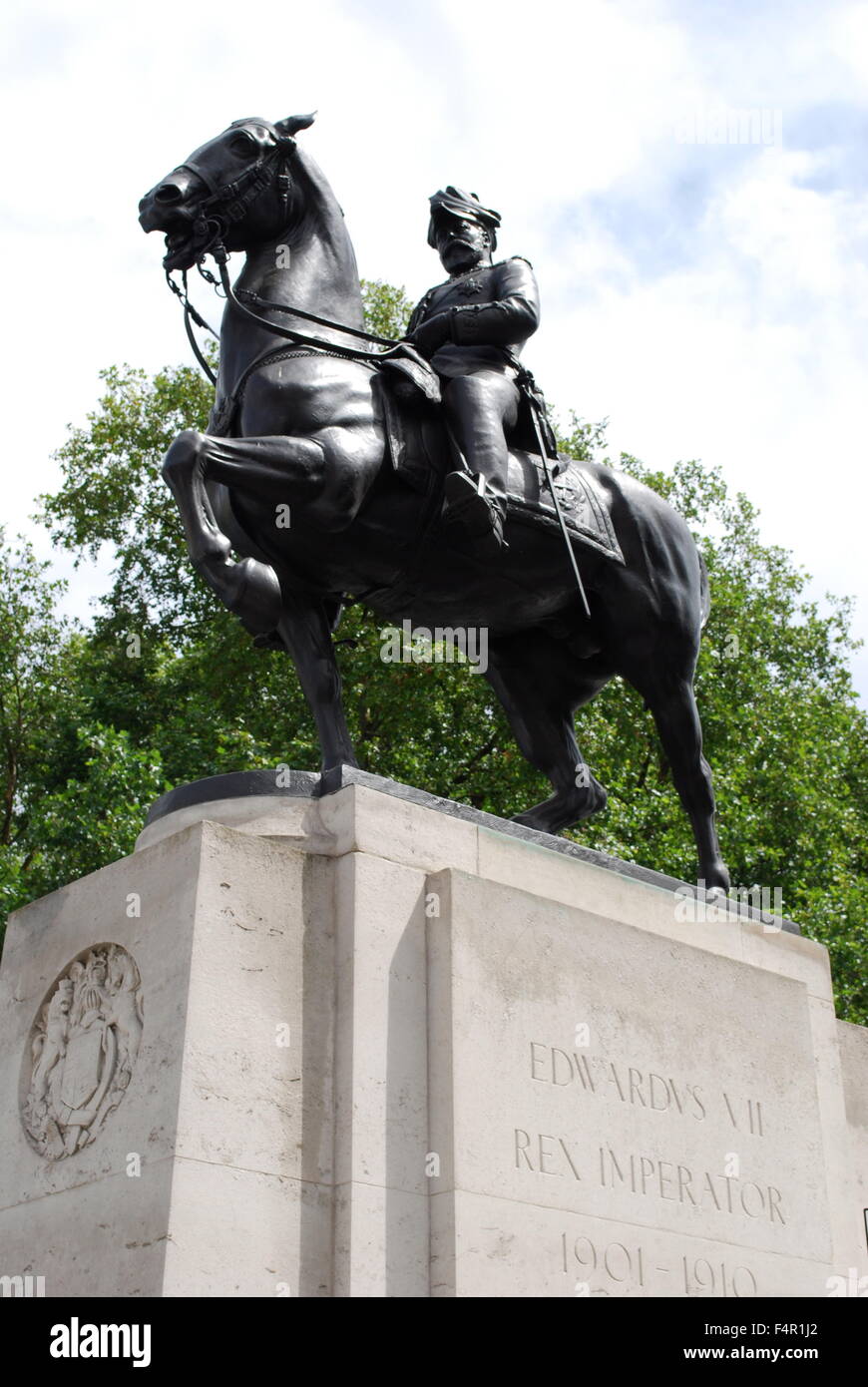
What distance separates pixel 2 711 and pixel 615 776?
8.56m

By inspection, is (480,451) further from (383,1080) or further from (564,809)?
(383,1080)

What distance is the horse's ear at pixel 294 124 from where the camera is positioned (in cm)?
796

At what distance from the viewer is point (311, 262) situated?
7.84 meters

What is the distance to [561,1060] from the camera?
648cm

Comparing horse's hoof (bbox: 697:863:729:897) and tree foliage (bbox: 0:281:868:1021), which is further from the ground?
tree foliage (bbox: 0:281:868:1021)

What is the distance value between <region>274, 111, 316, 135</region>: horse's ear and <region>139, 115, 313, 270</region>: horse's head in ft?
0.42

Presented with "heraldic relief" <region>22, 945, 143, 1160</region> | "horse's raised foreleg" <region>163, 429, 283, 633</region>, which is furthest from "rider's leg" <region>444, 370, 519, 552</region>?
"heraldic relief" <region>22, 945, 143, 1160</region>

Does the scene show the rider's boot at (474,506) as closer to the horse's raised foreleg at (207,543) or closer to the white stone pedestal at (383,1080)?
the horse's raised foreleg at (207,543)

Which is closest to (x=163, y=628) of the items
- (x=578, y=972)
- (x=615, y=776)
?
(x=615, y=776)

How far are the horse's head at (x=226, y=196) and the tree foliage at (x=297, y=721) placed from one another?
34.6 ft

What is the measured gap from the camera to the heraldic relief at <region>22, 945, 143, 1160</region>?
5.95m

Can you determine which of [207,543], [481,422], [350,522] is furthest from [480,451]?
[207,543]

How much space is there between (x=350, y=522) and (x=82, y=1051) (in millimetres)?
2503

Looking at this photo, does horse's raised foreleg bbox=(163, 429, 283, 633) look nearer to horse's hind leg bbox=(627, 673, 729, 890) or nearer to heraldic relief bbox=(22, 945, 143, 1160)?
heraldic relief bbox=(22, 945, 143, 1160)
